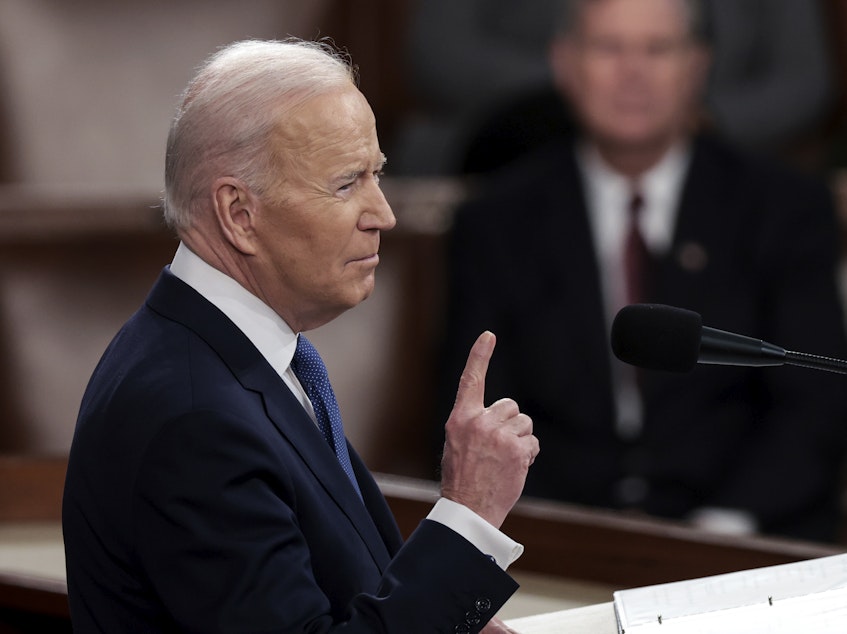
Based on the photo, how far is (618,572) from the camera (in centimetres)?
117

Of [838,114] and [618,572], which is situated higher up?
[838,114]

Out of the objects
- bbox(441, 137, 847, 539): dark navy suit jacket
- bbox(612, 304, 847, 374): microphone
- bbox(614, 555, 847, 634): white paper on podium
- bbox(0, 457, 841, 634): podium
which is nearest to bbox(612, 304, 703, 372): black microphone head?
bbox(612, 304, 847, 374): microphone

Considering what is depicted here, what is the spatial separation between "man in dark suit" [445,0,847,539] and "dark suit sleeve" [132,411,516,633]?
0.98 meters

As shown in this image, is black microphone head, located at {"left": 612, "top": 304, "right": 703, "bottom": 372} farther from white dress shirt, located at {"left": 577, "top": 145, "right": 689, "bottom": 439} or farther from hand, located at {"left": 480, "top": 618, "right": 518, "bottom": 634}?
white dress shirt, located at {"left": 577, "top": 145, "right": 689, "bottom": 439}

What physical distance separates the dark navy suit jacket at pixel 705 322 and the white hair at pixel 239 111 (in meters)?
0.98

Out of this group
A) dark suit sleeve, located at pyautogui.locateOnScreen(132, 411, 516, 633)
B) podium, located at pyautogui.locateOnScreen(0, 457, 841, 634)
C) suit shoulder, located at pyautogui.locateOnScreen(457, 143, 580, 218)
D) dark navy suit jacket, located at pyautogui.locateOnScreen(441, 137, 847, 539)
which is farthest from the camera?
suit shoulder, located at pyautogui.locateOnScreen(457, 143, 580, 218)

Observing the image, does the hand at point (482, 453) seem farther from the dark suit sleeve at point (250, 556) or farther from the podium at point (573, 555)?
the podium at point (573, 555)

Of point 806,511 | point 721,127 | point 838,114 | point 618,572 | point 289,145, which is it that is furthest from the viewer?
point 838,114

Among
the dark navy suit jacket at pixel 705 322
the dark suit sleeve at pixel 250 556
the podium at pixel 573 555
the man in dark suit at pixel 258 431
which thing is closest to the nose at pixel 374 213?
the man in dark suit at pixel 258 431

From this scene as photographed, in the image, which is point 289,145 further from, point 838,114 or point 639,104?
point 838,114

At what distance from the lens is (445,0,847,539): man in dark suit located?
172 centimetres

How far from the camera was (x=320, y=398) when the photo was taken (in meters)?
0.88

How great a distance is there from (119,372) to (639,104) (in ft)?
3.76

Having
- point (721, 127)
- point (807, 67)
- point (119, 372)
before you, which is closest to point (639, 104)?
point (721, 127)
